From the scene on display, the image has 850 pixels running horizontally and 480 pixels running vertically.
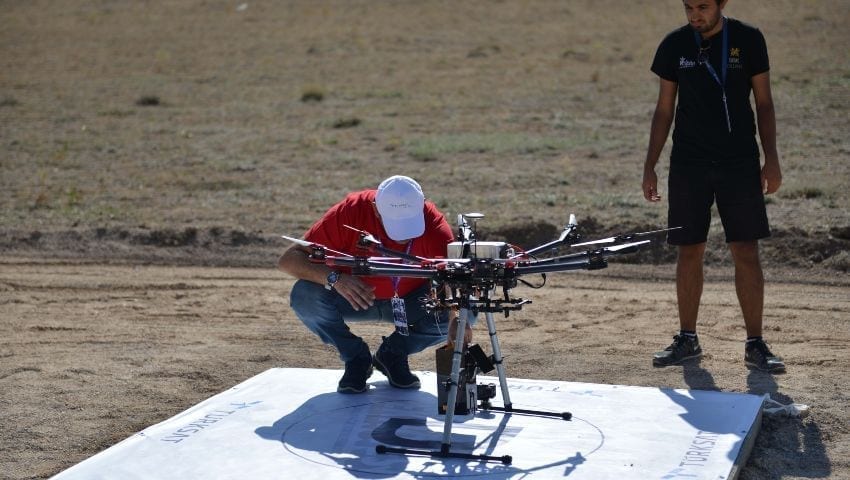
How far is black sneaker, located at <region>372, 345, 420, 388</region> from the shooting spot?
6348 millimetres

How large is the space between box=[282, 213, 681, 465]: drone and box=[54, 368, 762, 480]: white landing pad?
0.16 m

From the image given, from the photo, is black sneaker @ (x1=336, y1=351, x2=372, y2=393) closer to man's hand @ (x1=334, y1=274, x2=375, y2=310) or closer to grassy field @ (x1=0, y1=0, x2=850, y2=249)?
man's hand @ (x1=334, y1=274, x2=375, y2=310)

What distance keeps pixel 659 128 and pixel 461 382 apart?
7.33 feet

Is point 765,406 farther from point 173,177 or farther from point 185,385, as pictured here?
point 173,177

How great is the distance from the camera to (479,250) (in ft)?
16.9

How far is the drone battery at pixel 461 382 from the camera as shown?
5.42 m

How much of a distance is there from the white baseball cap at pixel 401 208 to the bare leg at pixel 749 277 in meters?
1.96

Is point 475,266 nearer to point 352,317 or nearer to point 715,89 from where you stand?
point 352,317

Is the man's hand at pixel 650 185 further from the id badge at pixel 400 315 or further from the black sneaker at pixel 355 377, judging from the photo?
the black sneaker at pixel 355 377

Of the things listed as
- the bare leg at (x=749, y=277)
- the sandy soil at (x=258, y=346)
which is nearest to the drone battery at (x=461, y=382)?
the sandy soil at (x=258, y=346)

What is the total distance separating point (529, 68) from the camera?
24.5 meters

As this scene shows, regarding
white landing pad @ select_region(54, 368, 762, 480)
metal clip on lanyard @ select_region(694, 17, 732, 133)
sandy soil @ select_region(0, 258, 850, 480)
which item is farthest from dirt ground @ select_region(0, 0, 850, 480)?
metal clip on lanyard @ select_region(694, 17, 732, 133)

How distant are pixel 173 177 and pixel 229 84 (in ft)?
33.6

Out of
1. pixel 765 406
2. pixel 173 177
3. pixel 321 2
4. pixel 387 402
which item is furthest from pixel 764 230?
pixel 321 2
